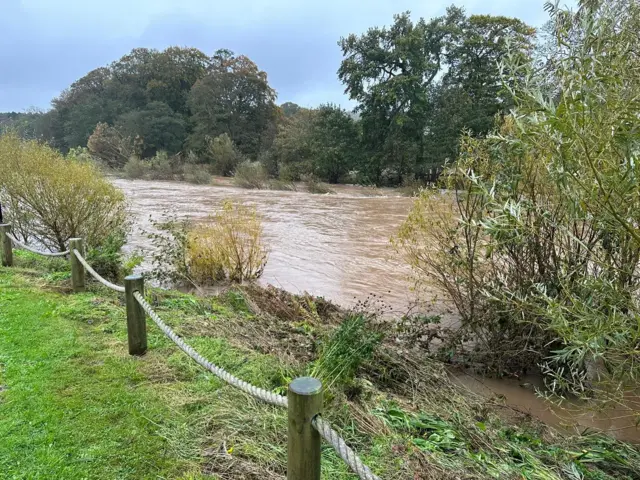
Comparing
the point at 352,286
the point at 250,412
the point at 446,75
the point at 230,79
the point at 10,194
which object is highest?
the point at 230,79

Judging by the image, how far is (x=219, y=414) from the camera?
2883mm

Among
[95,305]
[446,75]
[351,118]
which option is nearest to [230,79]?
[351,118]

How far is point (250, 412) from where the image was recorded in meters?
2.90

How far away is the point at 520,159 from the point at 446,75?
99.8 feet

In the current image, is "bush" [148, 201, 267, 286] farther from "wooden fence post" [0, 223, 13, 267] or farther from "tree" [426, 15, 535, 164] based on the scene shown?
"tree" [426, 15, 535, 164]

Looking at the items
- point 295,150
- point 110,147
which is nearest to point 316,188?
point 295,150

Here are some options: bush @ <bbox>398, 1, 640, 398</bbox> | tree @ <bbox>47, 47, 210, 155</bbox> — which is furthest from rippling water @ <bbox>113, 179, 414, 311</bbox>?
tree @ <bbox>47, 47, 210, 155</bbox>

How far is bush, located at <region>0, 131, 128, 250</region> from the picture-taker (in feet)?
25.5

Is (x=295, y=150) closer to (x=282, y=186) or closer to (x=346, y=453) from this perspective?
(x=282, y=186)

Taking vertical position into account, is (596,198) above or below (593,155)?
below

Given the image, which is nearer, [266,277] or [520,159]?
[520,159]

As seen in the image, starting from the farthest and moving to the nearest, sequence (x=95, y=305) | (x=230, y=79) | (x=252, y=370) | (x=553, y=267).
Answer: (x=230, y=79)
(x=95, y=305)
(x=553, y=267)
(x=252, y=370)

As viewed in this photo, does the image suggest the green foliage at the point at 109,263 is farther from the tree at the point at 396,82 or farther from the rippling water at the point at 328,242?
the tree at the point at 396,82

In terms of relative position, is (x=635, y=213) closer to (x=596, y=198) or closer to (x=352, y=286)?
(x=596, y=198)
